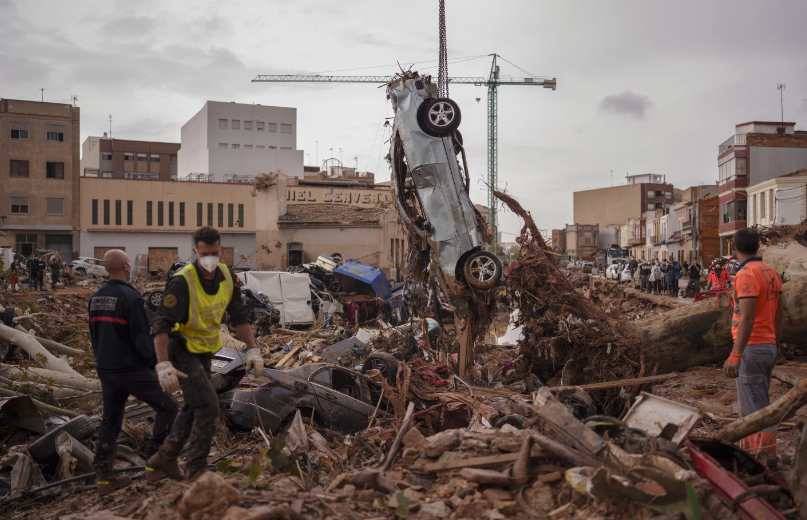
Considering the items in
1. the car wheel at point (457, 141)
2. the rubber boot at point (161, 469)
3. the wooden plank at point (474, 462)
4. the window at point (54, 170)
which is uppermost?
the window at point (54, 170)

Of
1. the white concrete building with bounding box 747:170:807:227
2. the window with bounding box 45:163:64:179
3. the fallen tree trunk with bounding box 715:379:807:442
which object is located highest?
the window with bounding box 45:163:64:179

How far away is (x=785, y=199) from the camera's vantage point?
38.5m

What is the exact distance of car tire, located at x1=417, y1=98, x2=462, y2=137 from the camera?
11.9 metres

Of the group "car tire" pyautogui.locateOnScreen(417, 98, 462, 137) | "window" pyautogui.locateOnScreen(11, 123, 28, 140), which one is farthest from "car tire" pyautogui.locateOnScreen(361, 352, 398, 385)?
"window" pyautogui.locateOnScreen(11, 123, 28, 140)

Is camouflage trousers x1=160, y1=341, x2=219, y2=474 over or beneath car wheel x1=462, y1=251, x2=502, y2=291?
beneath

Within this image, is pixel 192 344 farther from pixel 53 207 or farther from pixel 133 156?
pixel 133 156

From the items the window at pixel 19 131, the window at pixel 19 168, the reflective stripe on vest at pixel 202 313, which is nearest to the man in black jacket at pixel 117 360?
the reflective stripe on vest at pixel 202 313

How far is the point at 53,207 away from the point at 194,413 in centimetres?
4850

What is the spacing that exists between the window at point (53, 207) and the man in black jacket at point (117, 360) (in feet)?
156

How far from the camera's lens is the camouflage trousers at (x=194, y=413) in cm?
462

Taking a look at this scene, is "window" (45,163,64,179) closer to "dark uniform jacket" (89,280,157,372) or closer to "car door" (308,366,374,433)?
"car door" (308,366,374,433)

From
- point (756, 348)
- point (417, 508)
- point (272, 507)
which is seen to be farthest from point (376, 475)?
point (756, 348)

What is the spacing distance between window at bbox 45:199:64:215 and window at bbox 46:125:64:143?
180 inches

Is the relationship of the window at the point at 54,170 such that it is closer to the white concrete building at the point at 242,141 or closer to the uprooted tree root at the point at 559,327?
the white concrete building at the point at 242,141
